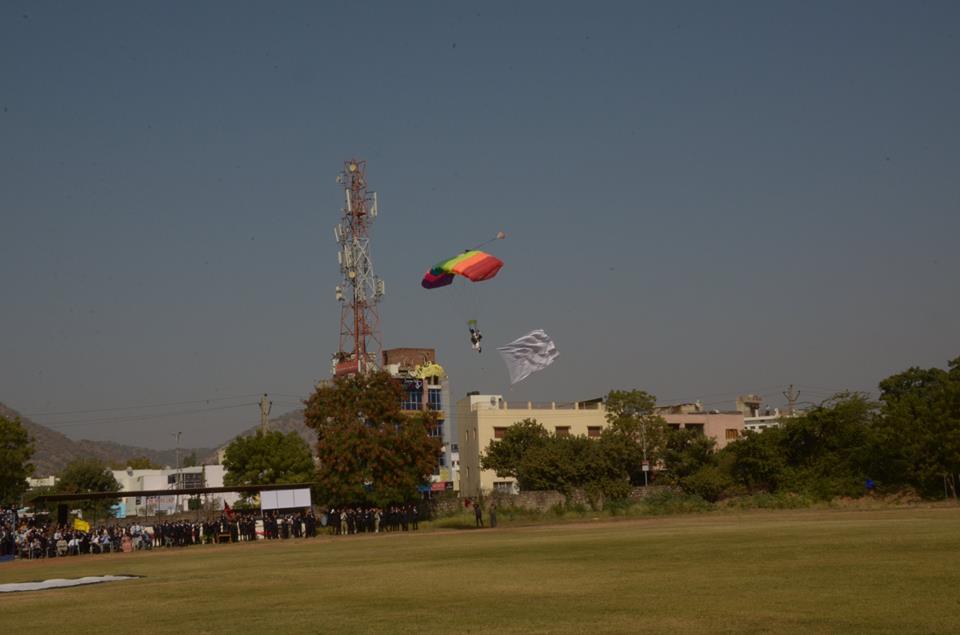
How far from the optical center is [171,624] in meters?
18.6

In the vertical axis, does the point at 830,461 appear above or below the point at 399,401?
below

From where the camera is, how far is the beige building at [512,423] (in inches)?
4727

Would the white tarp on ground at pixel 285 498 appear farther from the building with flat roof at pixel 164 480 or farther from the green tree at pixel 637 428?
the building with flat roof at pixel 164 480

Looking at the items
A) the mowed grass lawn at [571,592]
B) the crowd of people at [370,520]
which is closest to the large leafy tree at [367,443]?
the crowd of people at [370,520]

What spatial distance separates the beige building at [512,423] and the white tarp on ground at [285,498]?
169ft

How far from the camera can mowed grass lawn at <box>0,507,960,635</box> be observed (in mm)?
15852

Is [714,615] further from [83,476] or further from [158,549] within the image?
[83,476]

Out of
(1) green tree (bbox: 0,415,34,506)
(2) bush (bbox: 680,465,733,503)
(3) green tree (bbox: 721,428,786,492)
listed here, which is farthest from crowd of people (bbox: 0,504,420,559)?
(3) green tree (bbox: 721,428,786,492)

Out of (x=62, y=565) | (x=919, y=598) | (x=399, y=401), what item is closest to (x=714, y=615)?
(x=919, y=598)

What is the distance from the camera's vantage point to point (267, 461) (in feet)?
303

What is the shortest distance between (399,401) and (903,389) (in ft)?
178

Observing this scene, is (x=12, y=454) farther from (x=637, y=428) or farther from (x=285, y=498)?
(x=637, y=428)

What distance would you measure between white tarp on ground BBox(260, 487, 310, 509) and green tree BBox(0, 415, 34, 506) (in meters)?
29.9

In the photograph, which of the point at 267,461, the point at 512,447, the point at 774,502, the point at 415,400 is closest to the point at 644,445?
the point at 512,447
